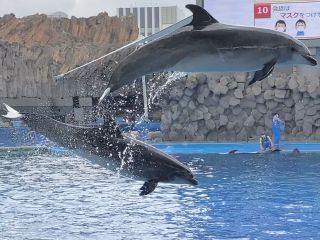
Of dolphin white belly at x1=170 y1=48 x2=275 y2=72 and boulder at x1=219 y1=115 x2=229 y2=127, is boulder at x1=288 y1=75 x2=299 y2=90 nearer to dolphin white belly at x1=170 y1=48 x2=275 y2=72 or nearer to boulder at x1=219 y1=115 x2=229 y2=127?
boulder at x1=219 y1=115 x2=229 y2=127

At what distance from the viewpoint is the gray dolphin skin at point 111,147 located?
3504mm

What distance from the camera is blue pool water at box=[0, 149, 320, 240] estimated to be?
6.38 metres

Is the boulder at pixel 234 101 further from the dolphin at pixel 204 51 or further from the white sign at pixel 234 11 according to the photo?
the dolphin at pixel 204 51

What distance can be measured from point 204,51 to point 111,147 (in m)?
0.83

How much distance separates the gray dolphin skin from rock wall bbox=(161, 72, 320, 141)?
12668 mm

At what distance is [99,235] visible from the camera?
6184 millimetres

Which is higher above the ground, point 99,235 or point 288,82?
point 288,82

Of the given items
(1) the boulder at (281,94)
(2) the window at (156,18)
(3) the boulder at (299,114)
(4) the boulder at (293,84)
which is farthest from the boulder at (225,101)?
(2) the window at (156,18)

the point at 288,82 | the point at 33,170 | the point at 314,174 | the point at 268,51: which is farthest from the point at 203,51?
the point at 288,82

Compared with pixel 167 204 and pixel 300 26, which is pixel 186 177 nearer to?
pixel 167 204

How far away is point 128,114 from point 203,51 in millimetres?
21630

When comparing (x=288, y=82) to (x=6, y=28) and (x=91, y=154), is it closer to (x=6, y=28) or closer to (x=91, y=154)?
(x=91, y=154)

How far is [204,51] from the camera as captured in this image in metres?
3.09

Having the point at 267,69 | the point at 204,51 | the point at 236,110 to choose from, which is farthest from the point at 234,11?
the point at 204,51
